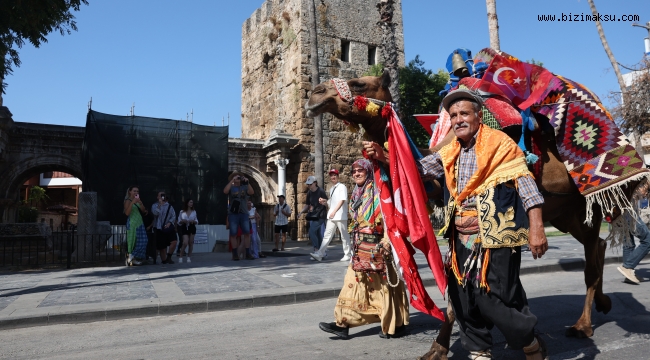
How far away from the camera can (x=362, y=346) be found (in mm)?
4441

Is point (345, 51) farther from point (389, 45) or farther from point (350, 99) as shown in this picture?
point (350, 99)

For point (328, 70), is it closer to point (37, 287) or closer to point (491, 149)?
point (37, 287)

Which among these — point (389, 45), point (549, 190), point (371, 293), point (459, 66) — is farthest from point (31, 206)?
point (549, 190)

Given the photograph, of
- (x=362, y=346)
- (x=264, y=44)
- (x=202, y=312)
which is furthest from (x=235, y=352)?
(x=264, y=44)

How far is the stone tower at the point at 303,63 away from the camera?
22734mm

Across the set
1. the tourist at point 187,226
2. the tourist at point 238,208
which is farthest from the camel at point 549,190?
the tourist at point 187,226

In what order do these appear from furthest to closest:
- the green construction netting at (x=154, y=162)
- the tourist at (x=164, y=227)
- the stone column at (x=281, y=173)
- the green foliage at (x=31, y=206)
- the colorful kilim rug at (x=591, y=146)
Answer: the green foliage at (x=31, y=206) < the stone column at (x=281, y=173) < the green construction netting at (x=154, y=162) < the tourist at (x=164, y=227) < the colorful kilim rug at (x=591, y=146)

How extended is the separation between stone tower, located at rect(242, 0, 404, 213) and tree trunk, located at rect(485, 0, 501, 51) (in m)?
9.30

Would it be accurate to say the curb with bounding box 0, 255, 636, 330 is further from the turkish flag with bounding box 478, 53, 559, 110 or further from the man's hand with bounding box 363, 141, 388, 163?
the turkish flag with bounding box 478, 53, 559, 110

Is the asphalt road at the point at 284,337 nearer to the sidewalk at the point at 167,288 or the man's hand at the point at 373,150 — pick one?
the sidewalk at the point at 167,288

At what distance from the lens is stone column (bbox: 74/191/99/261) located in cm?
1155

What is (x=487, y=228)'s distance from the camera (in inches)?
119

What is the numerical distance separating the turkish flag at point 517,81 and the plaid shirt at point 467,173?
1099mm

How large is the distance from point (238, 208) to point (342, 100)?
822 centimetres
